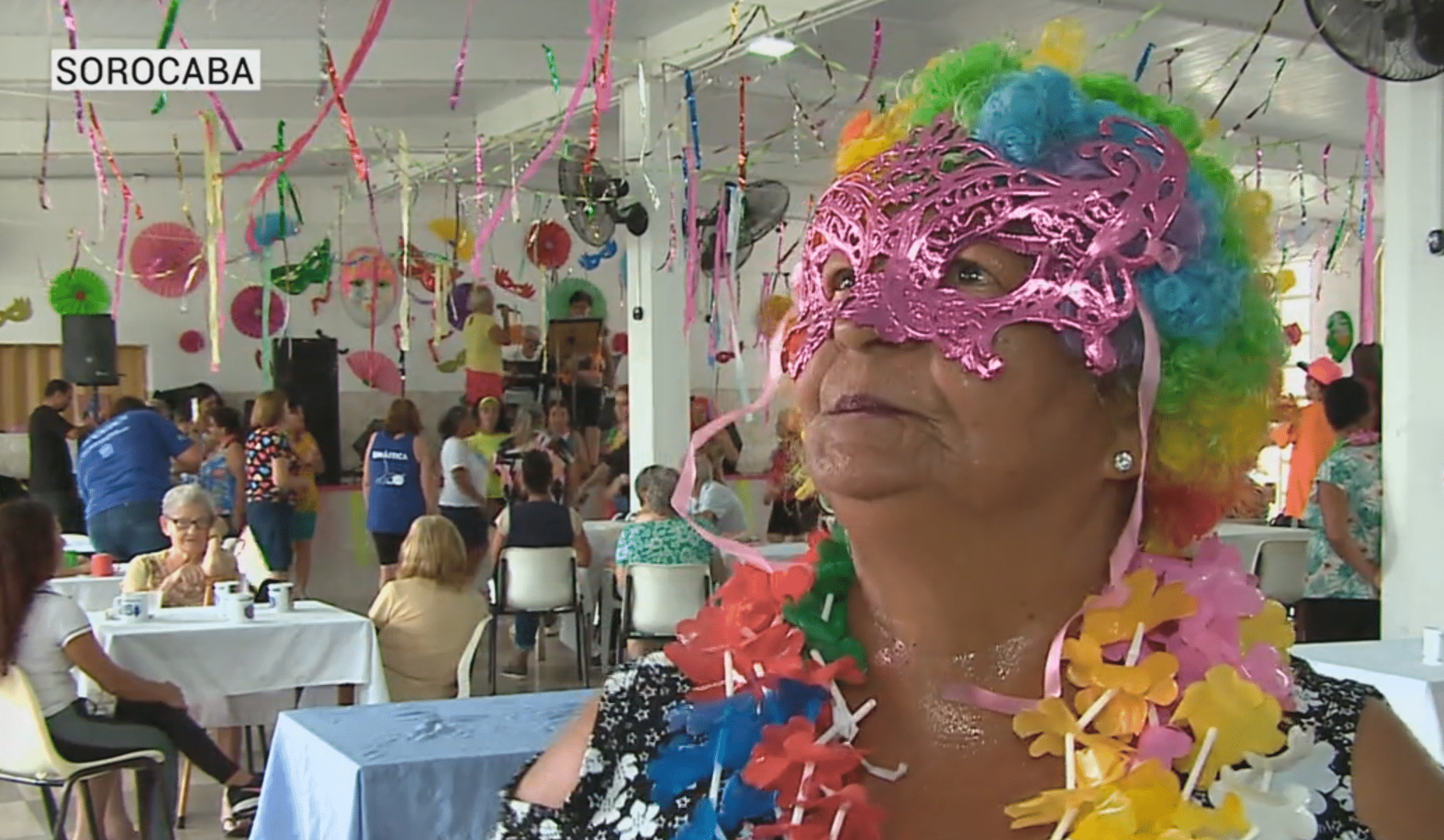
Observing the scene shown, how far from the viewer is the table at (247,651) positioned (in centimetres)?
452

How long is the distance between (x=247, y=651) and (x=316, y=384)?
800cm

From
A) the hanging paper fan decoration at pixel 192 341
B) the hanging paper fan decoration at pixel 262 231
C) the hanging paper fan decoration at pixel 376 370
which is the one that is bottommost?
the hanging paper fan decoration at pixel 376 370

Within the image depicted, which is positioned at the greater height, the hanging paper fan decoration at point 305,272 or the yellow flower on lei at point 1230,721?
the hanging paper fan decoration at point 305,272

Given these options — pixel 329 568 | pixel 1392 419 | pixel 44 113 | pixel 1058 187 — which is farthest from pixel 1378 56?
pixel 44 113

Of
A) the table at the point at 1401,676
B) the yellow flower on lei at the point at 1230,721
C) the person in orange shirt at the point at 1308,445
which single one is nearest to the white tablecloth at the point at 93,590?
the table at the point at 1401,676

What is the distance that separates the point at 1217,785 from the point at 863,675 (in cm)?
30

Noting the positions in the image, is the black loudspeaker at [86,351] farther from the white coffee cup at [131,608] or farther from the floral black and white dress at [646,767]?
the floral black and white dress at [646,767]

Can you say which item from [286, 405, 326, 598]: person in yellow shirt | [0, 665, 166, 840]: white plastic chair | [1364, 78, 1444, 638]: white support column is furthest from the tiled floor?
[1364, 78, 1444, 638]: white support column

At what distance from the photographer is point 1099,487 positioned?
1.17 meters

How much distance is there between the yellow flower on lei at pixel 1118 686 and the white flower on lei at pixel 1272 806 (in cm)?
8

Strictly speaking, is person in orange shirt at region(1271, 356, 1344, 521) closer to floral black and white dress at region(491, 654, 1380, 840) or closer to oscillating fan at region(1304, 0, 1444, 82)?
oscillating fan at region(1304, 0, 1444, 82)

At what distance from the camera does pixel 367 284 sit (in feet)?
41.4

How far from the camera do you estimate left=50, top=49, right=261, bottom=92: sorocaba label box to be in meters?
4.81

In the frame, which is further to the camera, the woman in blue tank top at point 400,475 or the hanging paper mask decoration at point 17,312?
the hanging paper mask decoration at point 17,312
